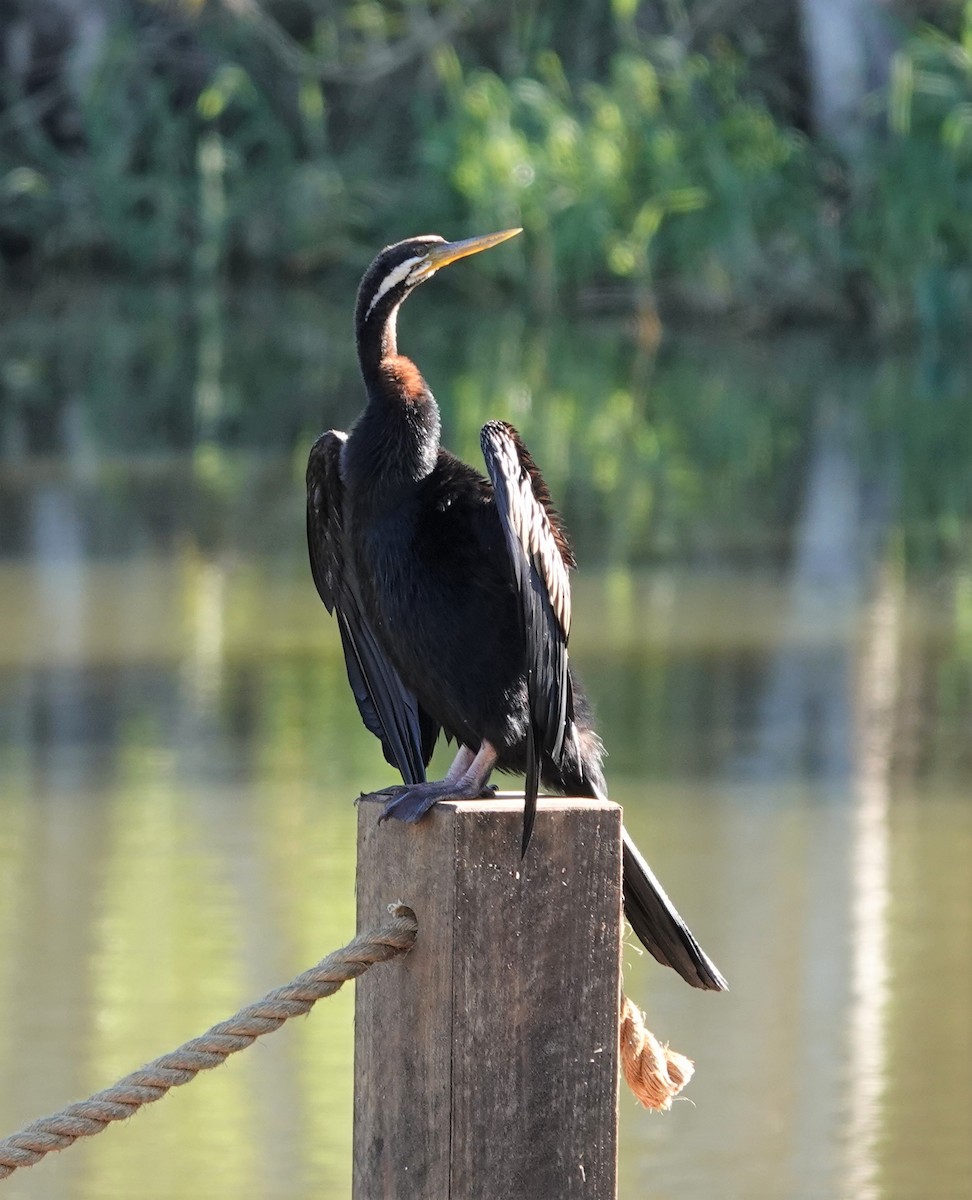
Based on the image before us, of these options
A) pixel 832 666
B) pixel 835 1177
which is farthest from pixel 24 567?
pixel 835 1177

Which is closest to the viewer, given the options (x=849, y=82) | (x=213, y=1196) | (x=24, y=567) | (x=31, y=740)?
(x=213, y=1196)

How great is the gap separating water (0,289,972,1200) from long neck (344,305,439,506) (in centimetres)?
123

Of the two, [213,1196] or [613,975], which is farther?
[213,1196]

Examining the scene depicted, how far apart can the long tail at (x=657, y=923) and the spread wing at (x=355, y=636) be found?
1.14 feet

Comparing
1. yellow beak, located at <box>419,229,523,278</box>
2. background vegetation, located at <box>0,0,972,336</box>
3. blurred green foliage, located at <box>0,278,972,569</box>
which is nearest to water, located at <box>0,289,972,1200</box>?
blurred green foliage, located at <box>0,278,972,569</box>

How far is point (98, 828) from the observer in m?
4.63

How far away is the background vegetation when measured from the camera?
14.8m

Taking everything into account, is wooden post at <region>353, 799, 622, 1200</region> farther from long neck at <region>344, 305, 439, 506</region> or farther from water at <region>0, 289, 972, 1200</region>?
water at <region>0, 289, 972, 1200</region>

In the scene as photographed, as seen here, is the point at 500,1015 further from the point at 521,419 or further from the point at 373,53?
the point at 373,53

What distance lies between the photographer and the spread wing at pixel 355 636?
249 centimetres

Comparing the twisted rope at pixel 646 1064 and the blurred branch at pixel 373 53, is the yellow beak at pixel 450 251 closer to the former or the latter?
the twisted rope at pixel 646 1064

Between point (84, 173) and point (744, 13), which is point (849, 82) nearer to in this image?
point (744, 13)

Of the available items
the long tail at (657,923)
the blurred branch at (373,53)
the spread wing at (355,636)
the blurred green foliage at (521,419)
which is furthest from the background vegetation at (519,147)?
the long tail at (657,923)

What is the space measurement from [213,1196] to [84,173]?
15.8m
